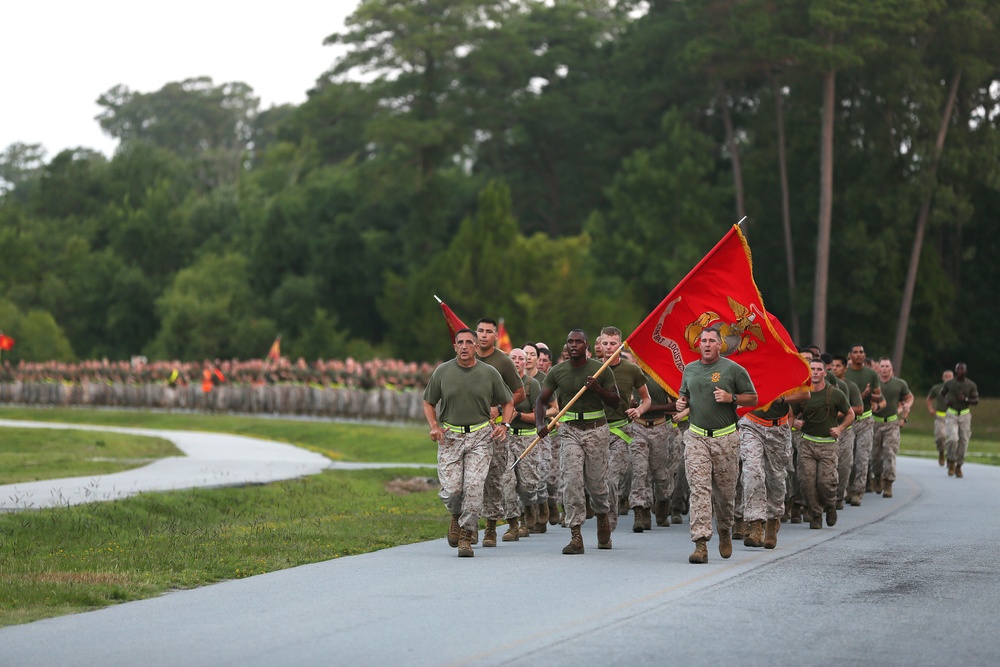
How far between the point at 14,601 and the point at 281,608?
1.96 metres

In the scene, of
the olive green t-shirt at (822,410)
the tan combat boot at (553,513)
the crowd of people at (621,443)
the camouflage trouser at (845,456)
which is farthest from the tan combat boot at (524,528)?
the camouflage trouser at (845,456)

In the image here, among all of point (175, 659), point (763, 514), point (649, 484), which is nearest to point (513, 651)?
point (175, 659)

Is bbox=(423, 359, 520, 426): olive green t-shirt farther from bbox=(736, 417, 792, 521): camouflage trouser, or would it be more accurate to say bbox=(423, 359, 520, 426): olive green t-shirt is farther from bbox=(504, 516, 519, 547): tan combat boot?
bbox=(736, 417, 792, 521): camouflage trouser

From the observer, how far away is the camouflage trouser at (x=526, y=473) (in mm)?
16703

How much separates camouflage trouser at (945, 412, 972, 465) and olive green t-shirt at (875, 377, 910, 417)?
413 centimetres

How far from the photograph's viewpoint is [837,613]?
34.7 feet

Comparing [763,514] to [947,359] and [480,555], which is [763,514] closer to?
[480,555]

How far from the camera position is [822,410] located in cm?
1805

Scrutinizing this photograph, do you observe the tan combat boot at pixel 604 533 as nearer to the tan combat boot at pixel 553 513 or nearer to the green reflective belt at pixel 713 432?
the green reflective belt at pixel 713 432

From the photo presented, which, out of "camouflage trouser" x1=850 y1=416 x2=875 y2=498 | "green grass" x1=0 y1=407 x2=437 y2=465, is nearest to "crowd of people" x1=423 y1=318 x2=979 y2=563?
"camouflage trouser" x1=850 y1=416 x2=875 y2=498

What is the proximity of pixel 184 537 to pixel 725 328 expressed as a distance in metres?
5.84

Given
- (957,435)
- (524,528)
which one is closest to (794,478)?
(524,528)

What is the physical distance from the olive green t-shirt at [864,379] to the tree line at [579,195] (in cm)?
3558

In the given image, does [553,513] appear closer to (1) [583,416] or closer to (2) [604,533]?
(2) [604,533]
